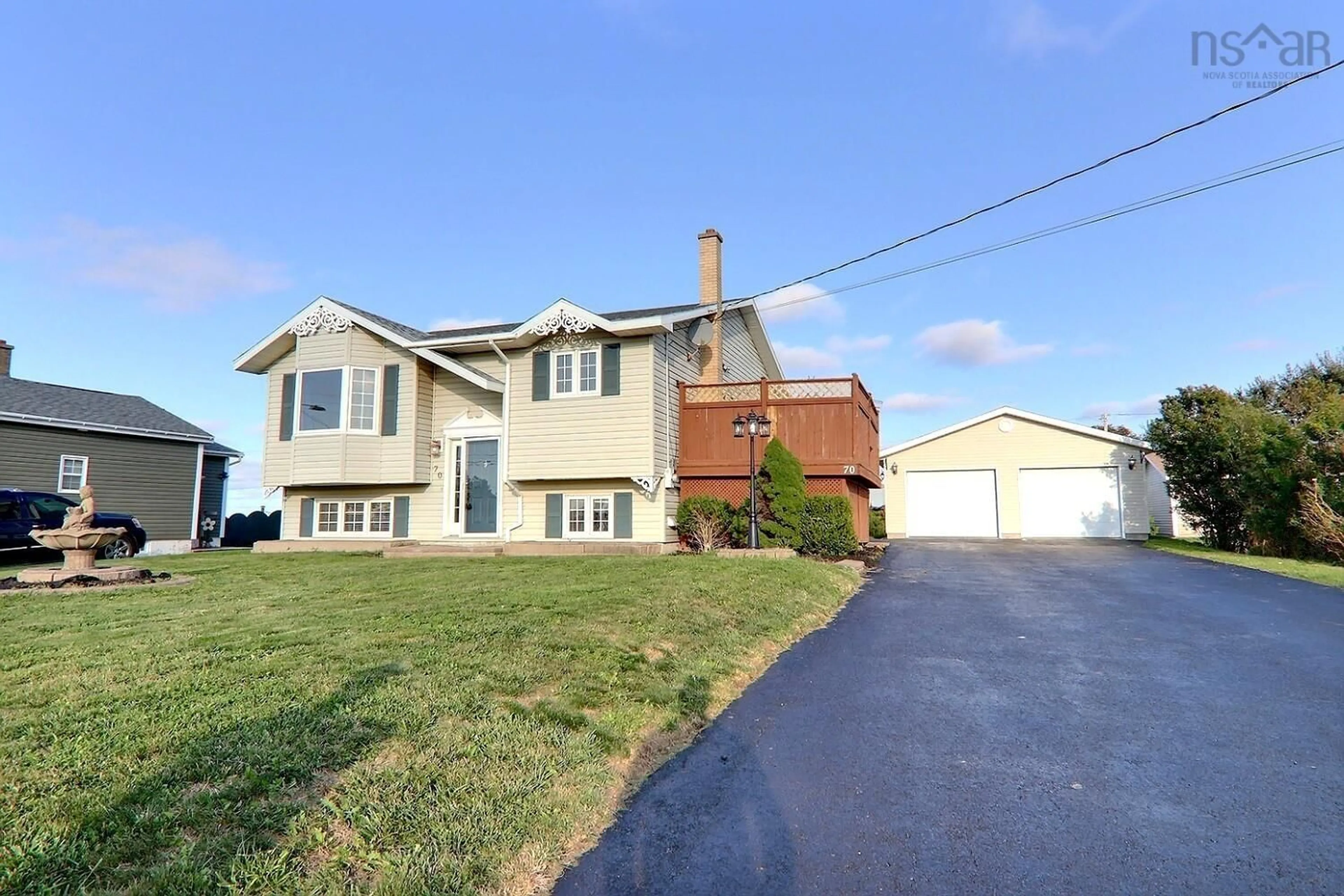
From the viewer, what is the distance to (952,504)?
22.8m

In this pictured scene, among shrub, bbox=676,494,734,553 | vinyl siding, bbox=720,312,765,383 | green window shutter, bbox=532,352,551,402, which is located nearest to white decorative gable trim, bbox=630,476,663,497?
shrub, bbox=676,494,734,553

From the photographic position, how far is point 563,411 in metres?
14.2

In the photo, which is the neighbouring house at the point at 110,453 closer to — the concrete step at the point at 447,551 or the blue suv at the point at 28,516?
the blue suv at the point at 28,516

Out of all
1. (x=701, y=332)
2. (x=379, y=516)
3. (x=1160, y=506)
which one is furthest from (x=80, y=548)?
(x=1160, y=506)

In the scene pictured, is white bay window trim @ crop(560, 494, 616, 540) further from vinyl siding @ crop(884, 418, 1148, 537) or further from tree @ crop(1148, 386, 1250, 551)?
tree @ crop(1148, 386, 1250, 551)

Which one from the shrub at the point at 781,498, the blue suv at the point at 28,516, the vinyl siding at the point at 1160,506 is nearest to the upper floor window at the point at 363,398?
the blue suv at the point at 28,516

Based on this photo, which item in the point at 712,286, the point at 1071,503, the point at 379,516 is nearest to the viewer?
the point at 379,516

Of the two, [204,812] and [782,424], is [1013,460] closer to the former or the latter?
[782,424]

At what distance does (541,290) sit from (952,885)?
47.5 ft

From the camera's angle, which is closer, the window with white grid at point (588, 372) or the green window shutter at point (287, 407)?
the window with white grid at point (588, 372)

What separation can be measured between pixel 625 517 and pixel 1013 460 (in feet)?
49.4

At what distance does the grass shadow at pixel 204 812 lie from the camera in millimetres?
2174

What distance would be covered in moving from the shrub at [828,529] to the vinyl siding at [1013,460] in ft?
38.8

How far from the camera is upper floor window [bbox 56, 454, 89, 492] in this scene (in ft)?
55.0
